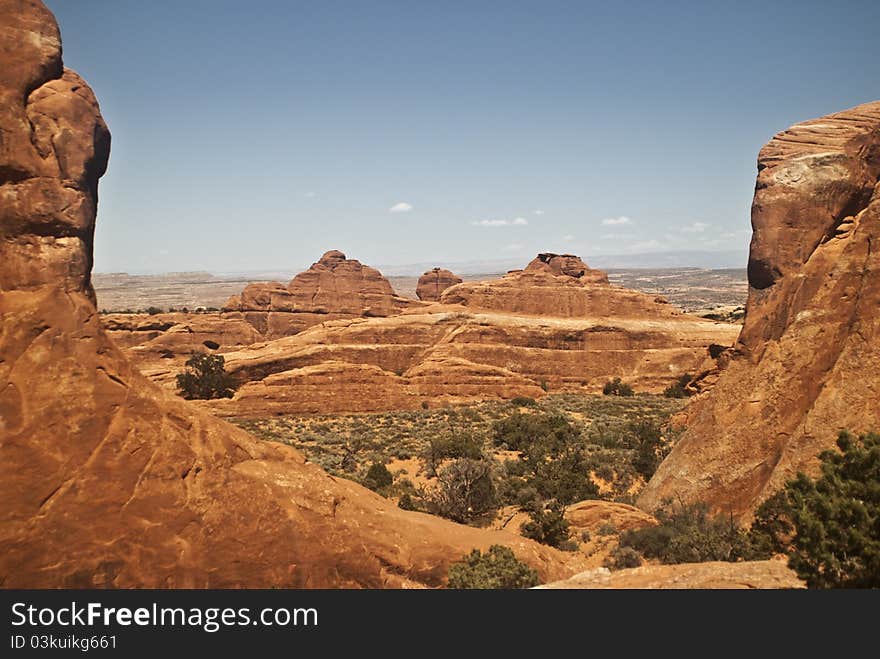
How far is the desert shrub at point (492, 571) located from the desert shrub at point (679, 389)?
38.1m

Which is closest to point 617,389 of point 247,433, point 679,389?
point 679,389

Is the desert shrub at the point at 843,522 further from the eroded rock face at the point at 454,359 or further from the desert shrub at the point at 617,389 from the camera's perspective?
the desert shrub at the point at 617,389

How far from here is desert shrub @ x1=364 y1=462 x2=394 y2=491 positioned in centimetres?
2124

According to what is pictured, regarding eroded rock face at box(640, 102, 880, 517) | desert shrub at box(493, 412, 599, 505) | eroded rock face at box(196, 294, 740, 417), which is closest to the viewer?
eroded rock face at box(640, 102, 880, 517)

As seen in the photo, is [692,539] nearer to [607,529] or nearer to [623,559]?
[623,559]

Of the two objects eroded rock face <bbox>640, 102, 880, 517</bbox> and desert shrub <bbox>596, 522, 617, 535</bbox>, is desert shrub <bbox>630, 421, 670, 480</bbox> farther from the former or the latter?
desert shrub <bbox>596, 522, 617, 535</bbox>

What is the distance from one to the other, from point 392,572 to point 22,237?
8012mm

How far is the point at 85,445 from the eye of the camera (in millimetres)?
8734

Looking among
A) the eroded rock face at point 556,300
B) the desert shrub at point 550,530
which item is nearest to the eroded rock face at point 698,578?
the desert shrub at point 550,530

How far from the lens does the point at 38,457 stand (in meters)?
8.40

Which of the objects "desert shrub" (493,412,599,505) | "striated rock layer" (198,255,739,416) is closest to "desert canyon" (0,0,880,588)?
"desert shrub" (493,412,599,505)

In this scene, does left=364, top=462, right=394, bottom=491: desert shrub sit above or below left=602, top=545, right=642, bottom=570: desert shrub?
below

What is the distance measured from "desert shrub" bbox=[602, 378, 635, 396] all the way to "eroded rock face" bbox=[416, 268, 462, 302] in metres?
46.8
